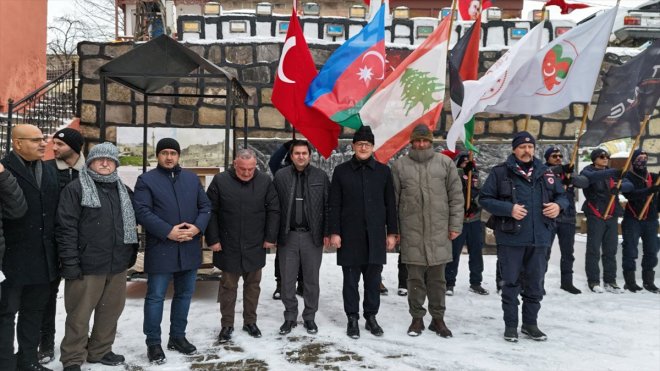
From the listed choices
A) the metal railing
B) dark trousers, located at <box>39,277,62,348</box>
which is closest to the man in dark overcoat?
dark trousers, located at <box>39,277,62,348</box>

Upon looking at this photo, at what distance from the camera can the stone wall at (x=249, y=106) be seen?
7.70 meters

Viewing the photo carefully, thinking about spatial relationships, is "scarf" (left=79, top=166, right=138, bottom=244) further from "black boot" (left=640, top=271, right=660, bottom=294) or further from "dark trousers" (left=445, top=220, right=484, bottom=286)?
"black boot" (left=640, top=271, right=660, bottom=294)

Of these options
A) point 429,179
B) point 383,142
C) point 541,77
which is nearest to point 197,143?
point 383,142

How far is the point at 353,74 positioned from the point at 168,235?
7.99ft

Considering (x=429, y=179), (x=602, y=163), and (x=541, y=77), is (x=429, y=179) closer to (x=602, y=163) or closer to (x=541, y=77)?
(x=541, y=77)

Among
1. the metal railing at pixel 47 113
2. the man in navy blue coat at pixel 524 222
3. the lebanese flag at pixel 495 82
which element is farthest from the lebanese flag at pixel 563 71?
the metal railing at pixel 47 113

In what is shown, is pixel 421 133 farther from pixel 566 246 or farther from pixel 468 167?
pixel 566 246

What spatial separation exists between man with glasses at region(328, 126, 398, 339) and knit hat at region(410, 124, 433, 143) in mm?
380

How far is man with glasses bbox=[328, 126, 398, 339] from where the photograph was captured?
4141 millimetres

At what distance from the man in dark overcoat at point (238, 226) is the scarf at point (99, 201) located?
2.33 feet

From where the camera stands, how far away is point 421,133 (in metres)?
4.21

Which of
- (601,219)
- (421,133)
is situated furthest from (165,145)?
(601,219)

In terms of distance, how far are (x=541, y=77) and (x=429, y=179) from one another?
1.78 meters

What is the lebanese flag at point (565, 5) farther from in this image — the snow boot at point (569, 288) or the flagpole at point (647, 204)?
the snow boot at point (569, 288)
